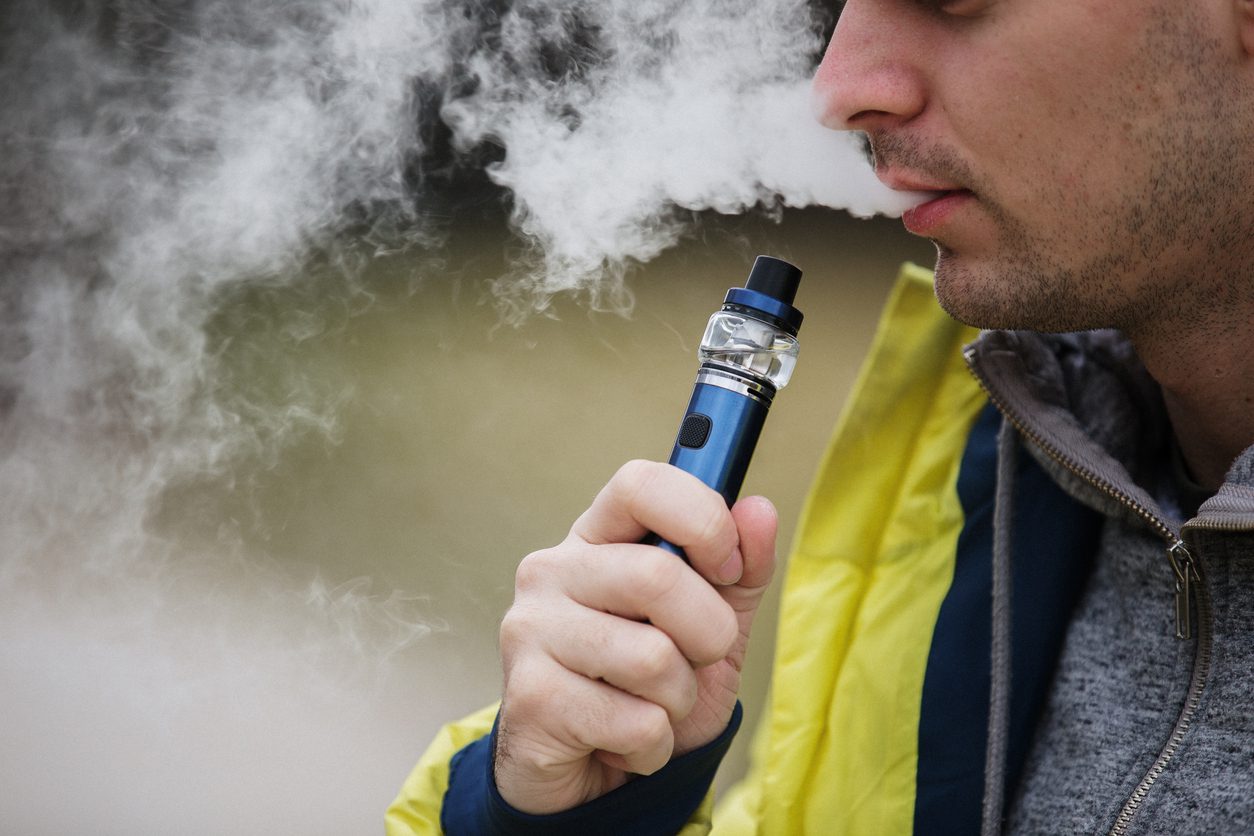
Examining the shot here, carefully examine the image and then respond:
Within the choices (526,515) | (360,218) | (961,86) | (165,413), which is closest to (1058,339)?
(961,86)

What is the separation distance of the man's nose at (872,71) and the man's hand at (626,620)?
59 cm

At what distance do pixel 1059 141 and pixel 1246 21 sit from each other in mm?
258

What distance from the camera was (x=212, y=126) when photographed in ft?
5.90

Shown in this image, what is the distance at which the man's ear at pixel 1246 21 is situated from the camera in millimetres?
1146

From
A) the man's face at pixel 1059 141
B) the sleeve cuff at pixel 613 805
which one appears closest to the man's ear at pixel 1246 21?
the man's face at pixel 1059 141

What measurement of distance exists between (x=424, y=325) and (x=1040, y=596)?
183 centimetres

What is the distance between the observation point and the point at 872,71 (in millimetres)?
1241

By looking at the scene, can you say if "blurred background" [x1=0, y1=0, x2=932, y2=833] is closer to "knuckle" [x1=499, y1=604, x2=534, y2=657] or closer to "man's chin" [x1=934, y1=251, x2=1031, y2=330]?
"man's chin" [x1=934, y1=251, x2=1031, y2=330]

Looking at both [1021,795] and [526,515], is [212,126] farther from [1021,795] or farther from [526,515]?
[1021,795]

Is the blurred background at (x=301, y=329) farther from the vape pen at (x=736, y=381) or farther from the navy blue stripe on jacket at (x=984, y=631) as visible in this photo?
the navy blue stripe on jacket at (x=984, y=631)

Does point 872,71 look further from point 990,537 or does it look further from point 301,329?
point 301,329

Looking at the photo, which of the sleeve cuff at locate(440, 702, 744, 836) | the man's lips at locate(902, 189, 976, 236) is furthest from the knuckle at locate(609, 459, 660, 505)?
the man's lips at locate(902, 189, 976, 236)

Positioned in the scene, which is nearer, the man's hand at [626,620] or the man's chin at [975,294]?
the man's hand at [626,620]

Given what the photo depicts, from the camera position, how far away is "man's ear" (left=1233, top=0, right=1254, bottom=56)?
1.15 metres
